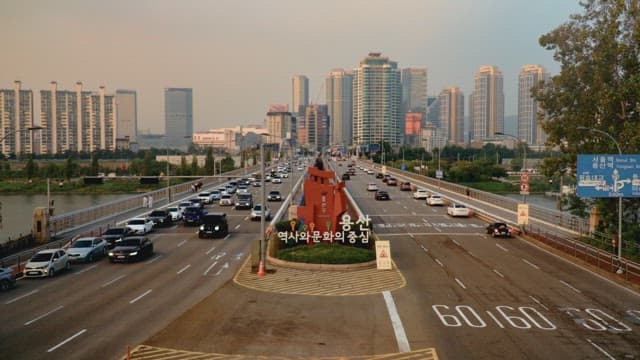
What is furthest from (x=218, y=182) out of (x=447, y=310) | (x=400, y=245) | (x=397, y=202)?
(x=447, y=310)

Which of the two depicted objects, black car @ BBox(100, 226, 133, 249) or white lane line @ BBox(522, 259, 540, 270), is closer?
white lane line @ BBox(522, 259, 540, 270)

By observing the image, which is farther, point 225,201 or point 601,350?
point 225,201

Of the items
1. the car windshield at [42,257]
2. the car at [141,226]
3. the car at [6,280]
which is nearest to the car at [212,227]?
the car at [141,226]

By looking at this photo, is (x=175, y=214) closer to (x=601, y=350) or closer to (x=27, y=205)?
(x=601, y=350)

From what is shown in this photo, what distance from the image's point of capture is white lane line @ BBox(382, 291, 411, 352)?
16438mm

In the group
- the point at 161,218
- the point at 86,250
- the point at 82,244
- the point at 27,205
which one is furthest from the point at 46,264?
the point at 27,205

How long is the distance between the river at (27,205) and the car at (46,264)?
115 feet

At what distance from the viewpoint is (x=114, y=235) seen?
36.6m

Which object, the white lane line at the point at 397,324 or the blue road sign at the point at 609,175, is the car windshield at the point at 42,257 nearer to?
the white lane line at the point at 397,324

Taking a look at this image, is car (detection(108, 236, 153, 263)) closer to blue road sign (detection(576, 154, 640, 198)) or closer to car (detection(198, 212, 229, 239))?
car (detection(198, 212, 229, 239))

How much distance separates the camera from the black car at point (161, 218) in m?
45.3

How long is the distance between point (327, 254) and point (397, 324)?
36.2 ft

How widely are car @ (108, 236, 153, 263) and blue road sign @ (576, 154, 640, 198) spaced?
22062 millimetres

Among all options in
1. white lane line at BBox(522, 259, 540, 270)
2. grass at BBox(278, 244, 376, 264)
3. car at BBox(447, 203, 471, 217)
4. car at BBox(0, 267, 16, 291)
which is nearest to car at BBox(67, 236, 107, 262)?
car at BBox(0, 267, 16, 291)
